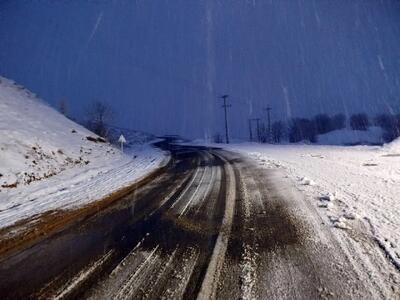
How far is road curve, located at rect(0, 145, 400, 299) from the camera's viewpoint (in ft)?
9.53

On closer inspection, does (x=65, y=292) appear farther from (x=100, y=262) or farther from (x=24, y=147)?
(x=24, y=147)

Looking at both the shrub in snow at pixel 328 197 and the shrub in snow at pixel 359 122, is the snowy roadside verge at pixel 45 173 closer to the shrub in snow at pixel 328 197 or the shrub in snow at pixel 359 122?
the shrub in snow at pixel 328 197

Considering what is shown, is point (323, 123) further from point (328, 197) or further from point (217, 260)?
point (217, 260)

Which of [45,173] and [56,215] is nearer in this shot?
[56,215]

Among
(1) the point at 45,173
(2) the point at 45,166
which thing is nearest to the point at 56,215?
(1) the point at 45,173

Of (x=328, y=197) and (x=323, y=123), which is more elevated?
(x=323, y=123)

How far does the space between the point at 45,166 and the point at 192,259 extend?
45.6ft

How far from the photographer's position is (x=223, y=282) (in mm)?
3000

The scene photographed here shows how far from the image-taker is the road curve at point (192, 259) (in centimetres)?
290

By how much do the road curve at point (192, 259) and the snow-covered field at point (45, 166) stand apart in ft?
8.91

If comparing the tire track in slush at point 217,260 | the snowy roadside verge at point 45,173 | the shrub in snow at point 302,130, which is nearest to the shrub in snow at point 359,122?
the shrub in snow at point 302,130

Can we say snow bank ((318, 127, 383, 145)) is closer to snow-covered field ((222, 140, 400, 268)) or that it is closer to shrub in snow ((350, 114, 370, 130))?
shrub in snow ((350, 114, 370, 130))

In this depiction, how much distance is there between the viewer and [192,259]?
3.61m

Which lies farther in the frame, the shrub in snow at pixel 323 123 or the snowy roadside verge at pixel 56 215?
the shrub in snow at pixel 323 123
